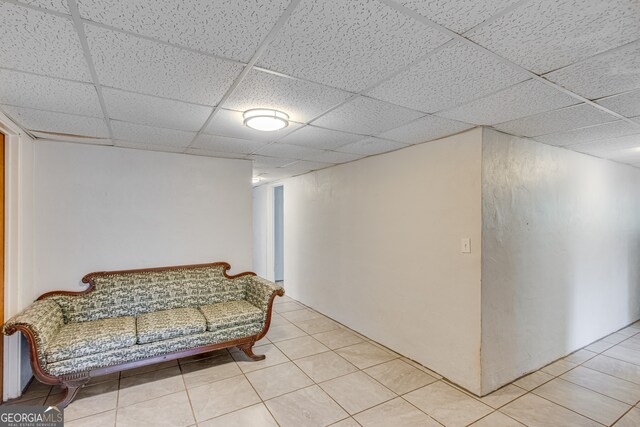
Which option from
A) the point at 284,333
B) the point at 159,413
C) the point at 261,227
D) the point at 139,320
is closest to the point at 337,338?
the point at 284,333

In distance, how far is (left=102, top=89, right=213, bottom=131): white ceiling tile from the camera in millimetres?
2004

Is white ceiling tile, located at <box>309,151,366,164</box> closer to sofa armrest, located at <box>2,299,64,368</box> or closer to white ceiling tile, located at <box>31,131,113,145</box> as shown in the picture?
white ceiling tile, located at <box>31,131,113,145</box>

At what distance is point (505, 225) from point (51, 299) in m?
4.25

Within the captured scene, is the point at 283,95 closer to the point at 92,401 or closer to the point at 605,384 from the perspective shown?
the point at 92,401

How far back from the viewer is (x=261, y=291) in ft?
11.3

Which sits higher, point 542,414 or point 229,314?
point 229,314

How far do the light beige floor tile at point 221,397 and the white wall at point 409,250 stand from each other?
1.68 m

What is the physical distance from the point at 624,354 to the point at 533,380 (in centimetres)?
149

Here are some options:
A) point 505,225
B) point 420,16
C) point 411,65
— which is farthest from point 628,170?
point 420,16

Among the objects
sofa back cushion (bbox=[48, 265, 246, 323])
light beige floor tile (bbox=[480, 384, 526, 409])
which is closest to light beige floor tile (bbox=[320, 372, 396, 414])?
light beige floor tile (bbox=[480, 384, 526, 409])

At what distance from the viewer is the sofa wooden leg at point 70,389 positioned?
2370 millimetres

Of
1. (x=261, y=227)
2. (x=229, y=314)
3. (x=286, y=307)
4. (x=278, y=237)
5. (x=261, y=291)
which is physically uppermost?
(x=261, y=227)

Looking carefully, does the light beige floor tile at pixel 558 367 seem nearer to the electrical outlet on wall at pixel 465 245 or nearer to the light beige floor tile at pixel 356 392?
the electrical outlet on wall at pixel 465 245

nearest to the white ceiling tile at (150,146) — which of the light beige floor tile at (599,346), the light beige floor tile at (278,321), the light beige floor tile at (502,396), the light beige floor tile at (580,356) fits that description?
the light beige floor tile at (278,321)
